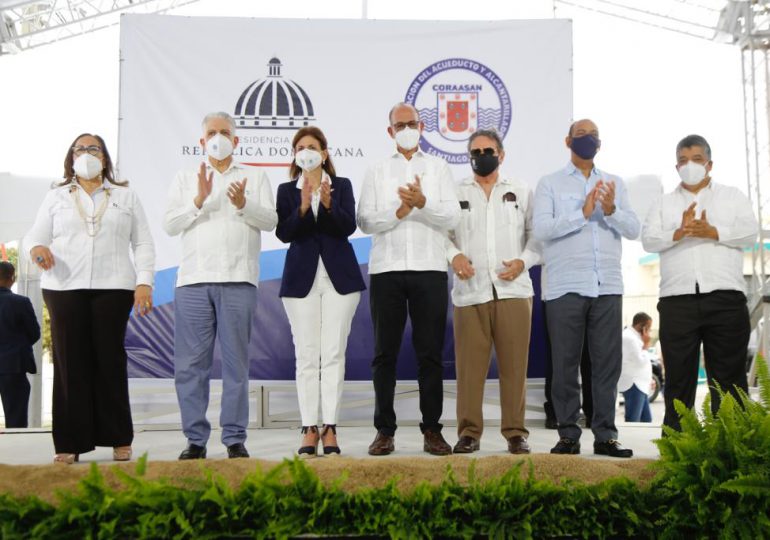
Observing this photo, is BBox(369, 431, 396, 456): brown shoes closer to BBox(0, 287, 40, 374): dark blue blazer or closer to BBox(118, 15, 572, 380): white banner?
BBox(118, 15, 572, 380): white banner

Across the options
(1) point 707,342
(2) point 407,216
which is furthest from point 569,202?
(1) point 707,342

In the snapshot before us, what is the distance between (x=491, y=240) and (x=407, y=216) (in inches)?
19.0

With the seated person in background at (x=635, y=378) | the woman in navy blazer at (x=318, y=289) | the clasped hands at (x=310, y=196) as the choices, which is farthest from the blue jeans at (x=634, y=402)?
the clasped hands at (x=310, y=196)

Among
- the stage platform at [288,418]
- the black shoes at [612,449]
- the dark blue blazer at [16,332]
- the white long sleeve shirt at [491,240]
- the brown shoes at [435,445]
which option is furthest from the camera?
the dark blue blazer at [16,332]

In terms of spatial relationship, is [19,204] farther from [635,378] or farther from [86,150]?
[635,378]

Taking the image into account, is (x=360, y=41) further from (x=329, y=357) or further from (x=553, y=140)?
(x=329, y=357)

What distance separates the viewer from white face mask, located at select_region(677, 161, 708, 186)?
407cm

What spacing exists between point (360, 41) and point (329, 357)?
9.48 ft

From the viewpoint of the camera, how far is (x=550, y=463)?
116 inches

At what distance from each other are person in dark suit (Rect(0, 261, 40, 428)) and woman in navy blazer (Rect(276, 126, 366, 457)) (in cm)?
325

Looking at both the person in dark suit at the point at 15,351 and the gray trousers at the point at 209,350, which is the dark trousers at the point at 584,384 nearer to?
the gray trousers at the point at 209,350

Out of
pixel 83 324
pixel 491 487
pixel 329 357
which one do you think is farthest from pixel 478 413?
pixel 83 324

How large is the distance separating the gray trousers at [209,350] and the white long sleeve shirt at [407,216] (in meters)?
0.71

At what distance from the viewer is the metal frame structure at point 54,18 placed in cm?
895
